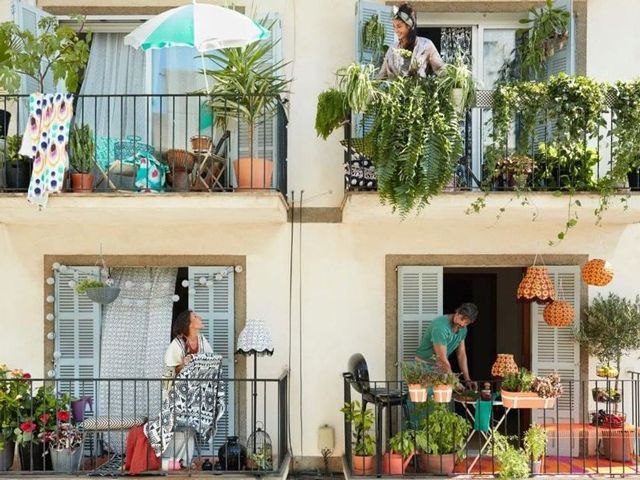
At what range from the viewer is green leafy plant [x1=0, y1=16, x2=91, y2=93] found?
8.09 metres

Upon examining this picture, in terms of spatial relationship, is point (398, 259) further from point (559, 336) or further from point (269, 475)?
point (269, 475)

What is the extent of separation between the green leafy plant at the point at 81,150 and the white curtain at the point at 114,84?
739 millimetres

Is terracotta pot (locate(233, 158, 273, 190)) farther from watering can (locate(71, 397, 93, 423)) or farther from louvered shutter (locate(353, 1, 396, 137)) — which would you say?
watering can (locate(71, 397, 93, 423))

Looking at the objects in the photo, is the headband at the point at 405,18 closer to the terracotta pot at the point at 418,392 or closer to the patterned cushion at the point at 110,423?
the terracotta pot at the point at 418,392

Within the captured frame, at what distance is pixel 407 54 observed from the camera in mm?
7859

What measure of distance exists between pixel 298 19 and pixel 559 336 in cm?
499

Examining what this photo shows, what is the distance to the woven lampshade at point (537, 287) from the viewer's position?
8367mm

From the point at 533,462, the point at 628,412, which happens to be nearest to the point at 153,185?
the point at 533,462

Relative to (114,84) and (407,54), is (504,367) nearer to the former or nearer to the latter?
(407,54)

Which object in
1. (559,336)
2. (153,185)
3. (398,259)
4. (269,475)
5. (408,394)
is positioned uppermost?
(153,185)

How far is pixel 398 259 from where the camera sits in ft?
28.8

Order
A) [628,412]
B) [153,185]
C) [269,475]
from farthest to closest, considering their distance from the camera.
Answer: [628,412], [153,185], [269,475]

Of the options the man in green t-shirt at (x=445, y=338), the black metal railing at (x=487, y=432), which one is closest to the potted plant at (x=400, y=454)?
the black metal railing at (x=487, y=432)

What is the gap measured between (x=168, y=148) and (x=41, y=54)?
1745mm
